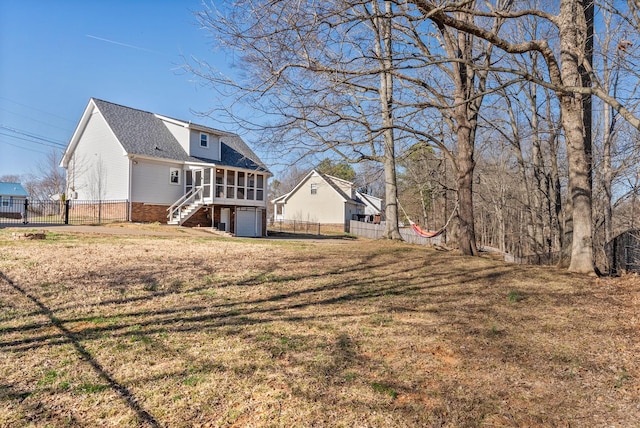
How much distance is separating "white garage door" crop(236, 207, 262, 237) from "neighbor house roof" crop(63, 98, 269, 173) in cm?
250

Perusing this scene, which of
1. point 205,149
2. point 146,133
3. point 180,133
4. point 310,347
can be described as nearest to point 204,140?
point 205,149

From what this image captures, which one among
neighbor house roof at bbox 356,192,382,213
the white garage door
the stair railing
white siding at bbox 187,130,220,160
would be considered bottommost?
the white garage door

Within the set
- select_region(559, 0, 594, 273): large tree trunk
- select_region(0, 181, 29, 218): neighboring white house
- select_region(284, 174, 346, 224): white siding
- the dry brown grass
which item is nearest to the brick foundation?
the dry brown grass

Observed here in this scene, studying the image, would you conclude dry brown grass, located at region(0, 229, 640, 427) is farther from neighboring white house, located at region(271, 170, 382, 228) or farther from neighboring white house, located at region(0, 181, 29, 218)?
neighboring white house, located at region(0, 181, 29, 218)

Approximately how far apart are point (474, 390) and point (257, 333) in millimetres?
2088

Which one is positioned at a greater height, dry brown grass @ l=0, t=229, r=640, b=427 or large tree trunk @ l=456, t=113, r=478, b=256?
large tree trunk @ l=456, t=113, r=478, b=256

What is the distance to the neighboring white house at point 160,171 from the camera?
64.7 ft

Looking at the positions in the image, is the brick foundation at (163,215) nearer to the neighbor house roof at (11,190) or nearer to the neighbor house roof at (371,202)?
the neighbor house roof at (371,202)

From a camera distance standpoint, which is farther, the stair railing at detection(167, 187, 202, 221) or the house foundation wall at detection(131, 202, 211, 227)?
the stair railing at detection(167, 187, 202, 221)

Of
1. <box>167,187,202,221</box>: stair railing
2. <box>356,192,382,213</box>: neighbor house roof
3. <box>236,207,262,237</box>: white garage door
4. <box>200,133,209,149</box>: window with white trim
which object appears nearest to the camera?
<box>167,187,202,221</box>: stair railing

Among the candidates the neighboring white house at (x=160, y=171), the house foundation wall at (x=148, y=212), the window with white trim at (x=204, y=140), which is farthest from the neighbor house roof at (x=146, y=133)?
the house foundation wall at (x=148, y=212)

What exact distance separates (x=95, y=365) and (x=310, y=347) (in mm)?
1787

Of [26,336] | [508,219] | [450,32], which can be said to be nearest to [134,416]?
[26,336]

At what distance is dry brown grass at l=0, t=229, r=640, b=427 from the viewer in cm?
270
